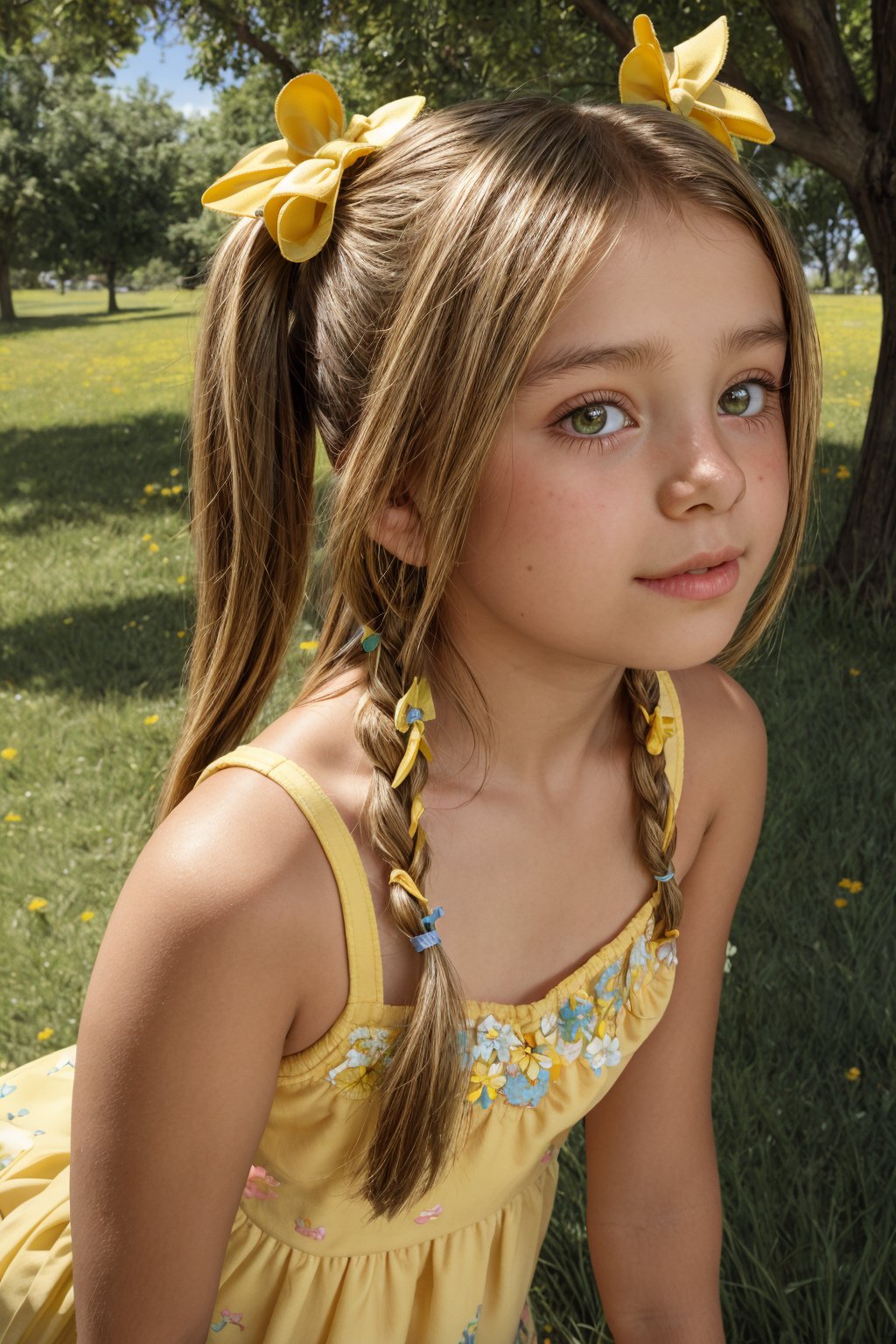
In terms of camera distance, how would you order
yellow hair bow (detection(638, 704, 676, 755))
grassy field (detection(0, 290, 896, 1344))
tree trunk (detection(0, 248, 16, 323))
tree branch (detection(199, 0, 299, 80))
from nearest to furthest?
yellow hair bow (detection(638, 704, 676, 755)), grassy field (detection(0, 290, 896, 1344)), tree branch (detection(199, 0, 299, 80)), tree trunk (detection(0, 248, 16, 323))

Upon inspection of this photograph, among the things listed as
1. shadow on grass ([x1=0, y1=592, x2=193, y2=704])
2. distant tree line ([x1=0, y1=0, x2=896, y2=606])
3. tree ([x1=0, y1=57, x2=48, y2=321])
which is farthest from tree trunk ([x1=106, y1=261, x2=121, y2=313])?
shadow on grass ([x1=0, y1=592, x2=193, y2=704])

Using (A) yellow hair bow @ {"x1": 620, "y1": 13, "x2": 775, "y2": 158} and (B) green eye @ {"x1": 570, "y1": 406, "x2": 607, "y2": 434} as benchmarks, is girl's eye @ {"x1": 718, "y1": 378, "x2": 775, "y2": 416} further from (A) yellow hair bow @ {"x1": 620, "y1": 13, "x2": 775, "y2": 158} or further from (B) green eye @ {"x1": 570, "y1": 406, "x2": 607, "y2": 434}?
(A) yellow hair bow @ {"x1": 620, "y1": 13, "x2": 775, "y2": 158}

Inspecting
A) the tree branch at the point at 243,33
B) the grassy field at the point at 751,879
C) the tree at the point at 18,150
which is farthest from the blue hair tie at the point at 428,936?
the tree at the point at 18,150

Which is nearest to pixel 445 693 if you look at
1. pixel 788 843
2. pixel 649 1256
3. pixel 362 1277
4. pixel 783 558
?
pixel 783 558

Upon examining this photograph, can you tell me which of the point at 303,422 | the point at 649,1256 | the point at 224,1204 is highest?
the point at 303,422

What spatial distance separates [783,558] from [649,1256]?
1004mm

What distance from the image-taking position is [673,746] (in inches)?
66.3

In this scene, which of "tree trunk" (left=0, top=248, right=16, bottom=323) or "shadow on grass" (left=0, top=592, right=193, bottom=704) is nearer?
"shadow on grass" (left=0, top=592, right=193, bottom=704)

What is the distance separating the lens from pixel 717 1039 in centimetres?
274

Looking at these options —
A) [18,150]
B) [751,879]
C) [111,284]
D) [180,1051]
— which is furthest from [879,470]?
[111,284]

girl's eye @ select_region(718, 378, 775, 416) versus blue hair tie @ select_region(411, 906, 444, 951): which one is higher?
girl's eye @ select_region(718, 378, 775, 416)

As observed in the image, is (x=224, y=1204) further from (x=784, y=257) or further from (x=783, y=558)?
(x=784, y=257)

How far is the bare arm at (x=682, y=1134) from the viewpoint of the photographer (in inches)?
68.9

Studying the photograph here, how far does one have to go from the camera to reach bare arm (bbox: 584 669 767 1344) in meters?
1.75
